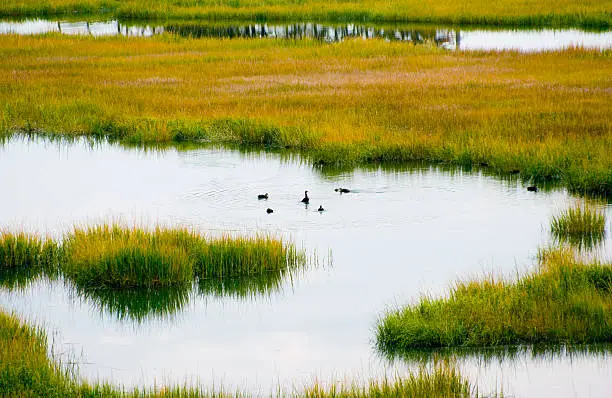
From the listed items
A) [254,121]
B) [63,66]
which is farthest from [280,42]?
[254,121]

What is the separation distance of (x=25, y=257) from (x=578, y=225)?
7.47 m

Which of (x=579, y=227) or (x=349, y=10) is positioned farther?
(x=349, y=10)

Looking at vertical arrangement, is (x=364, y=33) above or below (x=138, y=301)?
above

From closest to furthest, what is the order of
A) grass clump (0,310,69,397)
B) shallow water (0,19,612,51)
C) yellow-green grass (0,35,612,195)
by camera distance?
grass clump (0,310,69,397) → yellow-green grass (0,35,612,195) → shallow water (0,19,612,51)

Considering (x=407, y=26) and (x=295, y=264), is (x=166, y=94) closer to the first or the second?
(x=295, y=264)

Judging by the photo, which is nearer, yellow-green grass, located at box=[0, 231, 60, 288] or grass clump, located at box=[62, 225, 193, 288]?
grass clump, located at box=[62, 225, 193, 288]

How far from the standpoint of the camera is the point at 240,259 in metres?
11.5

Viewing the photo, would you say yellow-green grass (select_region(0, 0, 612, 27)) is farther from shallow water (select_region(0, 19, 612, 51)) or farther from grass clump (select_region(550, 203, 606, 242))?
grass clump (select_region(550, 203, 606, 242))

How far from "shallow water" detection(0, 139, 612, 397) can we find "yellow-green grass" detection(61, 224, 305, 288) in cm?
34

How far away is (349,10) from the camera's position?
55375 millimetres

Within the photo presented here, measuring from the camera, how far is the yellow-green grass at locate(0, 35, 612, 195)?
1788cm

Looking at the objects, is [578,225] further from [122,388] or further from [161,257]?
[122,388]

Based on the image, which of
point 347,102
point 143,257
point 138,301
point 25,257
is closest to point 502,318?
point 138,301

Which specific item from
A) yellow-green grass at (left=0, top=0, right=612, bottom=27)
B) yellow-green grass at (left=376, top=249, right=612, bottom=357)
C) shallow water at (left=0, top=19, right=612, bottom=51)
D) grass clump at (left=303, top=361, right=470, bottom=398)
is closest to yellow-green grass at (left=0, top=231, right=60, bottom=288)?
yellow-green grass at (left=376, top=249, right=612, bottom=357)
